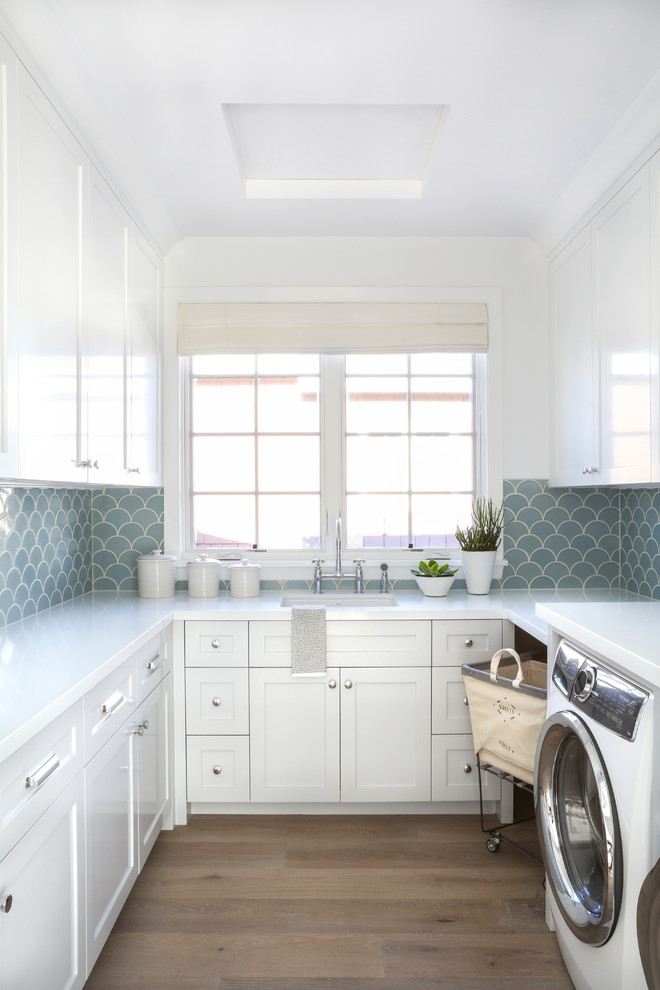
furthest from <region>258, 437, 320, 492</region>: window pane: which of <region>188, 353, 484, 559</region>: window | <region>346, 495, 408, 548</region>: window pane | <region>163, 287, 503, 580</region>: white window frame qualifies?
<region>346, 495, 408, 548</region>: window pane

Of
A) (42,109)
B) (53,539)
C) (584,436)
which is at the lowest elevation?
(53,539)

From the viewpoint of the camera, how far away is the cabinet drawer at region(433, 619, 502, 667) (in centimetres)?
278

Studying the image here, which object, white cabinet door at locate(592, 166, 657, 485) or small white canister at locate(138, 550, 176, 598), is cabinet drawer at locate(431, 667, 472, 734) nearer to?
white cabinet door at locate(592, 166, 657, 485)

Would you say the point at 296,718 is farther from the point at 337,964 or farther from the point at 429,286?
the point at 429,286

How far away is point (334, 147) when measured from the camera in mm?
2508

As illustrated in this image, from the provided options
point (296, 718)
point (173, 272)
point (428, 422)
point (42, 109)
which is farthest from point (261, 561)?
point (42, 109)

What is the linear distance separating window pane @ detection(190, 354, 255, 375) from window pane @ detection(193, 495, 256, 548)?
608 mm

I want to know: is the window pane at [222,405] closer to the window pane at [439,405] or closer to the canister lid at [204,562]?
the canister lid at [204,562]

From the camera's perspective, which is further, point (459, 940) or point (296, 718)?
point (296, 718)

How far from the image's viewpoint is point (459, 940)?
2018mm

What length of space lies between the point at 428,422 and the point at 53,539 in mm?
1793

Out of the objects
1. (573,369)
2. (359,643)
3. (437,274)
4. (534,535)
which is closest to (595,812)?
(359,643)

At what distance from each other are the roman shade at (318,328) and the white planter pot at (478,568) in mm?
976

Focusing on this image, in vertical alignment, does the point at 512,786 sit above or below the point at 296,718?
below
